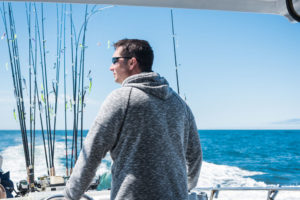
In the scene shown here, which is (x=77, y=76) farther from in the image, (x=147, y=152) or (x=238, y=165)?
(x=238, y=165)

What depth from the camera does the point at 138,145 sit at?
82 cm

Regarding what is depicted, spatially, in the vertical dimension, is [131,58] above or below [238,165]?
above

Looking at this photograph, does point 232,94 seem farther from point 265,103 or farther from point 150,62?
point 150,62

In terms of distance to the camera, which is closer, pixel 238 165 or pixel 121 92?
pixel 121 92

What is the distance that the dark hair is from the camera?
940mm

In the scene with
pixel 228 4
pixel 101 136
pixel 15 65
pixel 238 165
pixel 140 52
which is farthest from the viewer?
pixel 238 165

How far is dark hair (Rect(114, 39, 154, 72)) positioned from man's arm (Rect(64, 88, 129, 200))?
0.13m

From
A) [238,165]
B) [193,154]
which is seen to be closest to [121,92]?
[193,154]

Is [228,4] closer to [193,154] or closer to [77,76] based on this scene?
[193,154]

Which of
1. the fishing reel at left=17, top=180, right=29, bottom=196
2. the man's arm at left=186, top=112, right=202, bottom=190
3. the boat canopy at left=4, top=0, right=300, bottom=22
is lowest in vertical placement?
the fishing reel at left=17, top=180, right=29, bottom=196

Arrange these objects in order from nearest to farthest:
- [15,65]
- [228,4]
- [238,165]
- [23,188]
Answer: [228,4] → [23,188] → [15,65] → [238,165]

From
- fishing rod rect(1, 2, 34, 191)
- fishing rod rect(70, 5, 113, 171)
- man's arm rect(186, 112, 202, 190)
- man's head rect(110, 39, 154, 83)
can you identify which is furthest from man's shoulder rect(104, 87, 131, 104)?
fishing rod rect(1, 2, 34, 191)

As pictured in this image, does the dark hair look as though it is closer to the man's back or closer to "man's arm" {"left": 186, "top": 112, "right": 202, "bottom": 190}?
the man's back

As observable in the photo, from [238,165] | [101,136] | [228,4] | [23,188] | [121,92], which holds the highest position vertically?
[228,4]
